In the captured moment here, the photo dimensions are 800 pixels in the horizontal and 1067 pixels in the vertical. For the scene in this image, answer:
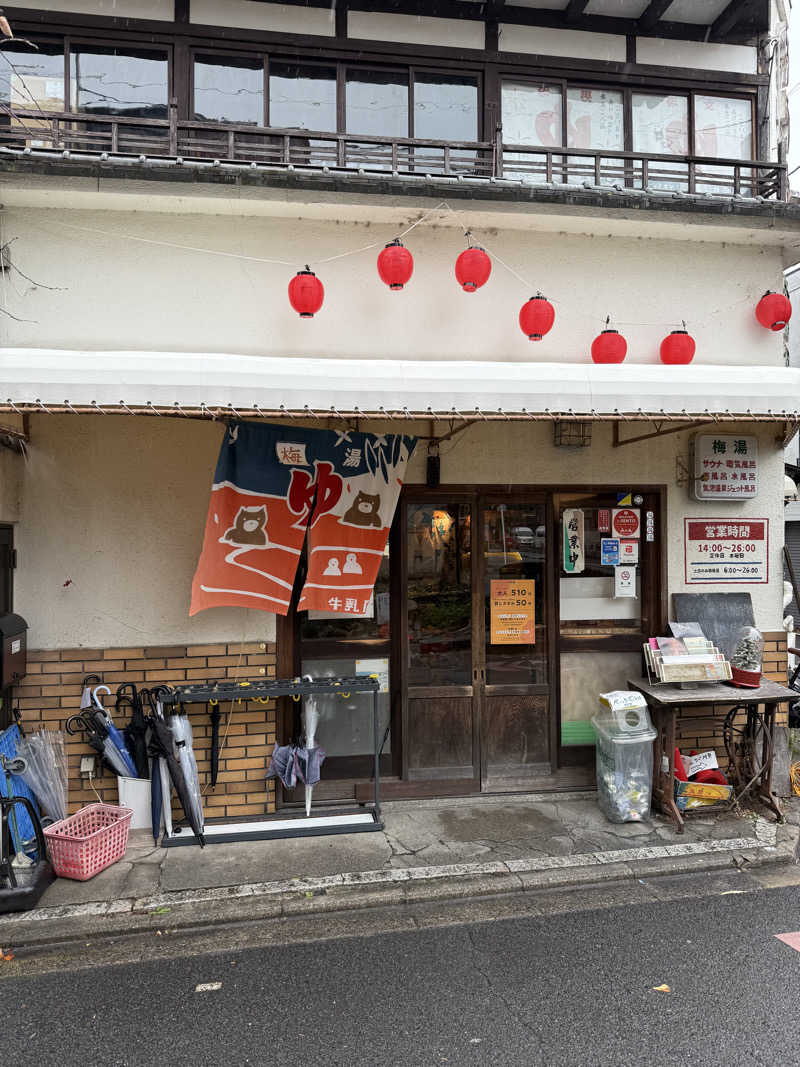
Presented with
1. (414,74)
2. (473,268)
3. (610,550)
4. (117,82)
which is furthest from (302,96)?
(610,550)

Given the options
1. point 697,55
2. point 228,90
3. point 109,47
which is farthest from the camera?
point 697,55

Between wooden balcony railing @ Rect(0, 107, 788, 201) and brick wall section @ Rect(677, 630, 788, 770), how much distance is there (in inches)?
172

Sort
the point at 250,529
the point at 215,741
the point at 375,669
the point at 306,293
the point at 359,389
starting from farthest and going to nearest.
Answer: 1. the point at 375,669
2. the point at 215,741
3. the point at 250,529
4. the point at 306,293
5. the point at 359,389

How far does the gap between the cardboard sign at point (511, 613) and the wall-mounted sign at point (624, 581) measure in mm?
875

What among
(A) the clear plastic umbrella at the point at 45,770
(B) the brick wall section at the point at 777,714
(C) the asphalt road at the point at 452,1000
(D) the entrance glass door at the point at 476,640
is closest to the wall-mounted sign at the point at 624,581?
(D) the entrance glass door at the point at 476,640

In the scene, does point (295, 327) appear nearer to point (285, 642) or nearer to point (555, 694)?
point (285, 642)

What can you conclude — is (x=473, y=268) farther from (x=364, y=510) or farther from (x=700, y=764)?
(x=700, y=764)

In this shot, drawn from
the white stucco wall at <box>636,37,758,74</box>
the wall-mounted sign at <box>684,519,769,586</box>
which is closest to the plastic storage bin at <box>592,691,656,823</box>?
the wall-mounted sign at <box>684,519,769,586</box>

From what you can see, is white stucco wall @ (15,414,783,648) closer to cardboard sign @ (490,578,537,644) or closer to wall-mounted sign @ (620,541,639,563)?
cardboard sign @ (490,578,537,644)

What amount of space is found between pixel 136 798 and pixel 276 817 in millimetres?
1198

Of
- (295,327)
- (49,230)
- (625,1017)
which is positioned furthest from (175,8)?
(625,1017)

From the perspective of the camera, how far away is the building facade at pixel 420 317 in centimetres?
568

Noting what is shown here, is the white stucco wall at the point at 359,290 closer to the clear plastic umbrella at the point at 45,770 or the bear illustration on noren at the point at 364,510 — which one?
the bear illustration on noren at the point at 364,510

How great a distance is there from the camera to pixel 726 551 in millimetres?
6703
